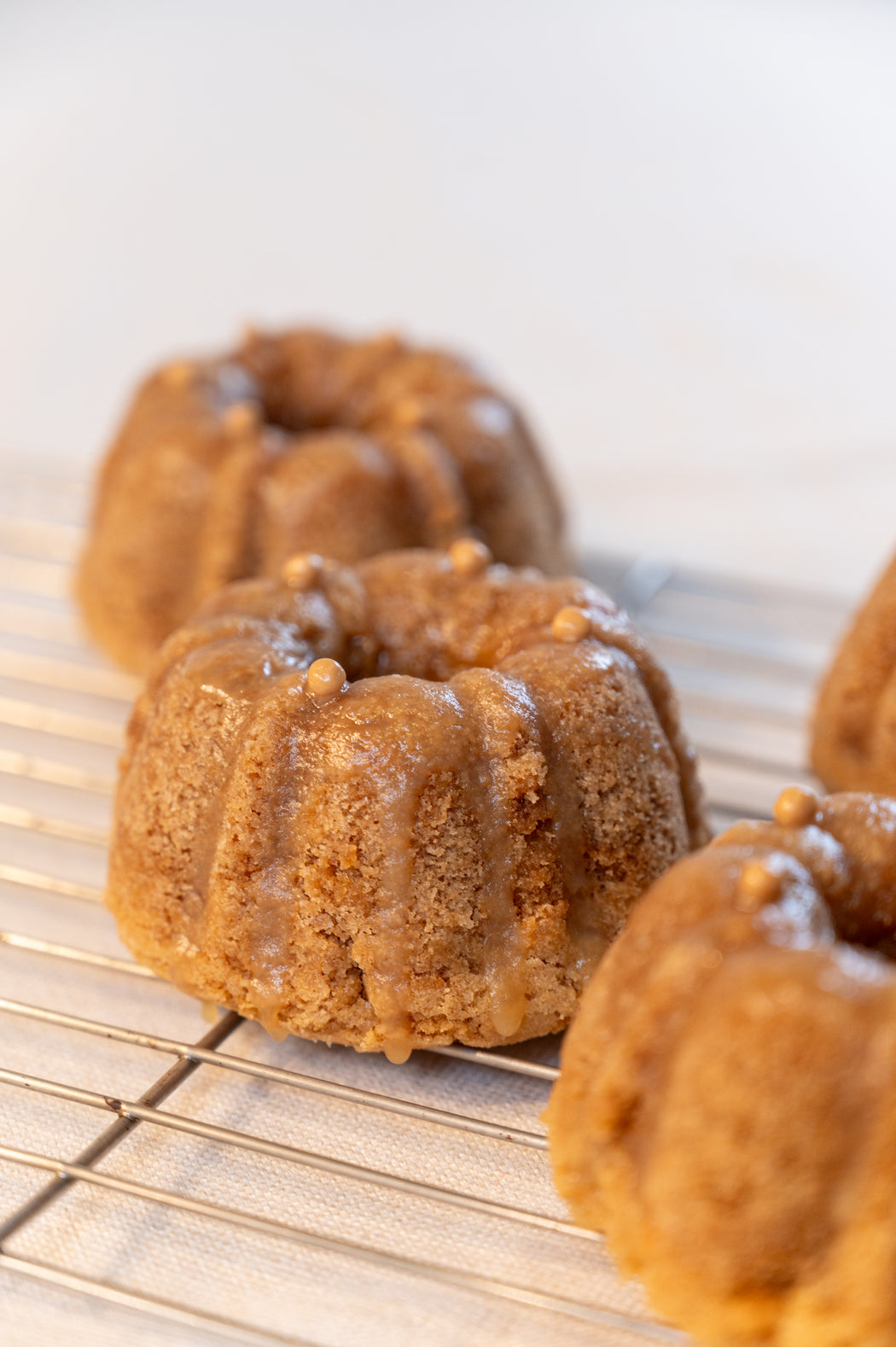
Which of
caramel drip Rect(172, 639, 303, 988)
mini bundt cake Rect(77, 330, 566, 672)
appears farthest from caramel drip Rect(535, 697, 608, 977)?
mini bundt cake Rect(77, 330, 566, 672)

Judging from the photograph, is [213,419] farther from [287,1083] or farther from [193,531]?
[287,1083]

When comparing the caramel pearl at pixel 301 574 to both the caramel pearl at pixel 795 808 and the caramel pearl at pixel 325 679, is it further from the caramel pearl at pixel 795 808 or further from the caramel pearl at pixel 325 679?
the caramel pearl at pixel 795 808

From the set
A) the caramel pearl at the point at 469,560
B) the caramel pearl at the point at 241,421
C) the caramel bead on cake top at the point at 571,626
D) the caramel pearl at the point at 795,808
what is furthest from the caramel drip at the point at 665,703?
the caramel pearl at the point at 241,421

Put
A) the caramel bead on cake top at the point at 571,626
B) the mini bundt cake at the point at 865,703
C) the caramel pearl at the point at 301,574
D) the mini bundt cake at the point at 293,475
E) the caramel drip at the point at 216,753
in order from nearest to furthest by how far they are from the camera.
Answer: the caramel drip at the point at 216,753 < the caramel bead on cake top at the point at 571,626 < the caramel pearl at the point at 301,574 < the mini bundt cake at the point at 865,703 < the mini bundt cake at the point at 293,475

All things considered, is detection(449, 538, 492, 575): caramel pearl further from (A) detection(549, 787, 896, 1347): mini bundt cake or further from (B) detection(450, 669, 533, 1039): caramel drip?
(A) detection(549, 787, 896, 1347): mini bundt cake

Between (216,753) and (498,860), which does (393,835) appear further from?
(216,753)

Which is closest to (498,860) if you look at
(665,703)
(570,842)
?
(570,842)
